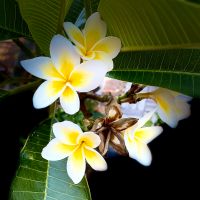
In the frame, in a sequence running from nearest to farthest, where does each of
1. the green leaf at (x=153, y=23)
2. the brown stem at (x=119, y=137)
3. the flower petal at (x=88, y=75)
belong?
the green leaf at (x=153, y=23) < the flower petal at (x=88, y=75) < the brown stem at (x=119, y=137)

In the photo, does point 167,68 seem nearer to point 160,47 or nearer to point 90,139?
point 160,47

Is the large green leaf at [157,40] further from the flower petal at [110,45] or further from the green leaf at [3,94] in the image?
the green leaf at [3,94]

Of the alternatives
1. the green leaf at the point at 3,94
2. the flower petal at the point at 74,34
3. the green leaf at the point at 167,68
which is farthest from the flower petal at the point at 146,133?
the green leaf at the point at 3,94

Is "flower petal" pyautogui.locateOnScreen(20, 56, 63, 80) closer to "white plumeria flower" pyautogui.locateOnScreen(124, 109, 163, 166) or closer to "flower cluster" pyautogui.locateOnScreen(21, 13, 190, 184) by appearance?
"flower cluster" pyautogui.locateOnScreen(21, 13, 190, 184)

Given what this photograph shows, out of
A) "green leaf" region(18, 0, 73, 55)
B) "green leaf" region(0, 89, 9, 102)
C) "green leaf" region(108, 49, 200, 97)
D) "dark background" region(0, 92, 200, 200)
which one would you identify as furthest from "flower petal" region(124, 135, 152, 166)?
"dark background" region(0, 92, 200, 200)

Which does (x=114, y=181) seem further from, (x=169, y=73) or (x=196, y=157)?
(x=169, y=73)

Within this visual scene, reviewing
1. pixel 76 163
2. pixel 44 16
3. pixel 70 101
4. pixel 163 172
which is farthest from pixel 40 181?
pixel 163 172
